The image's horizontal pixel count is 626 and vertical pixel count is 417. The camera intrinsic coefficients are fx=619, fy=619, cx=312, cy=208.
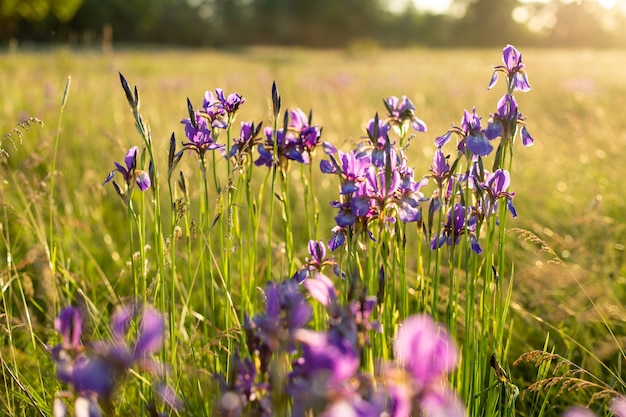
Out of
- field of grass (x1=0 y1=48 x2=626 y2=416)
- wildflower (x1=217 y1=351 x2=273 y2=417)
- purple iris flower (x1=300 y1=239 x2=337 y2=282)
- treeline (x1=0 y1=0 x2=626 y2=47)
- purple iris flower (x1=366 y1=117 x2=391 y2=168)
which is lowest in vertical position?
field of grass (x1=0 y1=48 x2=626 y2=416)

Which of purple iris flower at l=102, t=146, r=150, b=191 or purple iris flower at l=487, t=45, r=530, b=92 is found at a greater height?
purple iris flower at l=487, t=45, r=530, b=92

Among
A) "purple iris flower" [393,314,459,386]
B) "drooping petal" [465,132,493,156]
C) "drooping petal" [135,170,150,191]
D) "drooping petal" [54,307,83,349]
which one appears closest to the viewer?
"purple iris flower" [393,314,459,386]

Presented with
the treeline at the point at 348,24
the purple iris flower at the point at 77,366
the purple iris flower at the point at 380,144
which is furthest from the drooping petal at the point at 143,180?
the treeline at the point at 348,24

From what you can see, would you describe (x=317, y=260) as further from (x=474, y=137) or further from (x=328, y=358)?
(x=328, y=358)

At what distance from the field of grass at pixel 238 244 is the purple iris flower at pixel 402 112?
113 millimetres

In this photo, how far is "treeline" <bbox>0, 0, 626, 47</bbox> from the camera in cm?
4366

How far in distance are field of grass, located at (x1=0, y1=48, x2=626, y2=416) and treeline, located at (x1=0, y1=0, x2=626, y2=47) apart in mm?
36309

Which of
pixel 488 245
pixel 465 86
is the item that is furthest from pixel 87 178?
pixel 465 86

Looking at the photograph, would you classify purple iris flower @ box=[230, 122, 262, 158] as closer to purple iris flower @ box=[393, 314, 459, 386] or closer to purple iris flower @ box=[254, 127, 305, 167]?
purple iris flower @ box=[254, 127, 305, 167]

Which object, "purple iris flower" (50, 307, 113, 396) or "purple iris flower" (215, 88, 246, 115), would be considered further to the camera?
"purple iris flower" (215, 88, 246, 115)

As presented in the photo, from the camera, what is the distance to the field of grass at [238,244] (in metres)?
1.60

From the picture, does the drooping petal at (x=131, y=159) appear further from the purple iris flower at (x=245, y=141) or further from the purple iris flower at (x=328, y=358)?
the purple iris flower at (x=328, y=358)

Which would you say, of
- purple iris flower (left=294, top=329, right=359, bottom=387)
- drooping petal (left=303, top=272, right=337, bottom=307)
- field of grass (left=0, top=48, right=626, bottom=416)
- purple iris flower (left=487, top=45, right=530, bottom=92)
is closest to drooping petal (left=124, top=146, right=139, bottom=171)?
field of grass (left=0, top=48, right=626, bottom=416)

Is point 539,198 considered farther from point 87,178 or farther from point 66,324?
point 66,324
